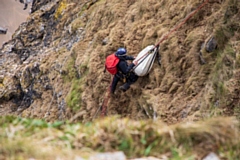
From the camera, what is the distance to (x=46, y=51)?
843 inches

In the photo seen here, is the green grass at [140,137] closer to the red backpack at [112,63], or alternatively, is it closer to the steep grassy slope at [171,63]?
the steep grassy slope at [171,63]

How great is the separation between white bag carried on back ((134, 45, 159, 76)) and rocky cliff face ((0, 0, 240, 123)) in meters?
0.23

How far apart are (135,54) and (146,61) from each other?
1.55 meters

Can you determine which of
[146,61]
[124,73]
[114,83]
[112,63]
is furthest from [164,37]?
[114,83]

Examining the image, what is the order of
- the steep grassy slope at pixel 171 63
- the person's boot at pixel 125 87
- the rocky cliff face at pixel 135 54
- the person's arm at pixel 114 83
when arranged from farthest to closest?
the person's arm at pixel 114 83
the person's boot at pixel 125 87
the rocky cliff face at pixel 135 54
the steep grassy slope at pixel 171 63

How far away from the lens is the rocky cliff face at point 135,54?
8.91 m

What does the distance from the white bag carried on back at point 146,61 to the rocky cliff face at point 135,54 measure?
0.77 ft

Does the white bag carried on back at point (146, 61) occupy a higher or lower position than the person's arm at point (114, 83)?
higher

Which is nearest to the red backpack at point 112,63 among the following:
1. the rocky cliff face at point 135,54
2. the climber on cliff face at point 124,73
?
the climber on cliff face at point 124,73

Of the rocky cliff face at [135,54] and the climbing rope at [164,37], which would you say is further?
the climbing rope at [164,37]

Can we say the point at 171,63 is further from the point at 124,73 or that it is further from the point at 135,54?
the point at 135,54

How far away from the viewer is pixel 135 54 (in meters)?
12.5

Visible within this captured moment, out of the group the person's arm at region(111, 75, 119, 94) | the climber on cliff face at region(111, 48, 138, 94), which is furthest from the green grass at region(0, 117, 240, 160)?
the person's arm at region(111, 75, 119, 94)

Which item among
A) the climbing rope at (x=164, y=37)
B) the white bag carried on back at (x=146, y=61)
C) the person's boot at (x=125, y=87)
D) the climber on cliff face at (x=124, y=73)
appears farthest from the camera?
the person's boot at (x=125, y=87)
